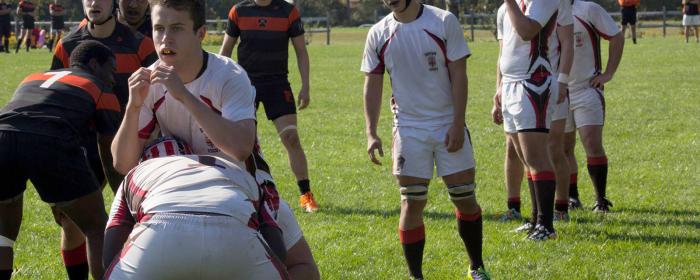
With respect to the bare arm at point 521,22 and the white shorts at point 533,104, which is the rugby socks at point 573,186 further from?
the bare arm at point 521,22

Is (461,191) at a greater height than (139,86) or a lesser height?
lesser

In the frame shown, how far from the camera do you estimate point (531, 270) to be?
6590 mm

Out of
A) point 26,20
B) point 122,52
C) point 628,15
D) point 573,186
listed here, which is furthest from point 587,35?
point 26,20

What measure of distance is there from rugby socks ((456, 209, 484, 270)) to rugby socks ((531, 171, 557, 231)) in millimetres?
1241

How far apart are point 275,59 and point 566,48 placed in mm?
2823

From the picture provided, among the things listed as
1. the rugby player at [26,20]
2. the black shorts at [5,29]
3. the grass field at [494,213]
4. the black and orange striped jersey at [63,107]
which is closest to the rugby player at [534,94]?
the grass field at [494,213]

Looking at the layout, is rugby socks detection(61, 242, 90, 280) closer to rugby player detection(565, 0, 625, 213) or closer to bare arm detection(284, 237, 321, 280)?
bare arm detection(284, 237, 321, 280)

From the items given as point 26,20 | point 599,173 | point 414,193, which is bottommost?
point 26,20

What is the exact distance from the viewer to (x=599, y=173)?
28.5 ft

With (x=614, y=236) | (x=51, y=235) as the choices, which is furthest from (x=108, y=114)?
(x=614, y=236)

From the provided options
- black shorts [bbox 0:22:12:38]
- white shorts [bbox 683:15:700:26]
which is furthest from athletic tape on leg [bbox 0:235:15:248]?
white shorts [bbox 683:15:700:26]

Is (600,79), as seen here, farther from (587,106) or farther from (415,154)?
(415,154)

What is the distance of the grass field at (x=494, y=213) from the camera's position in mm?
6719

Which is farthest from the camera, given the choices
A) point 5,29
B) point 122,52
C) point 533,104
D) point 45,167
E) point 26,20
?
point 26,20
